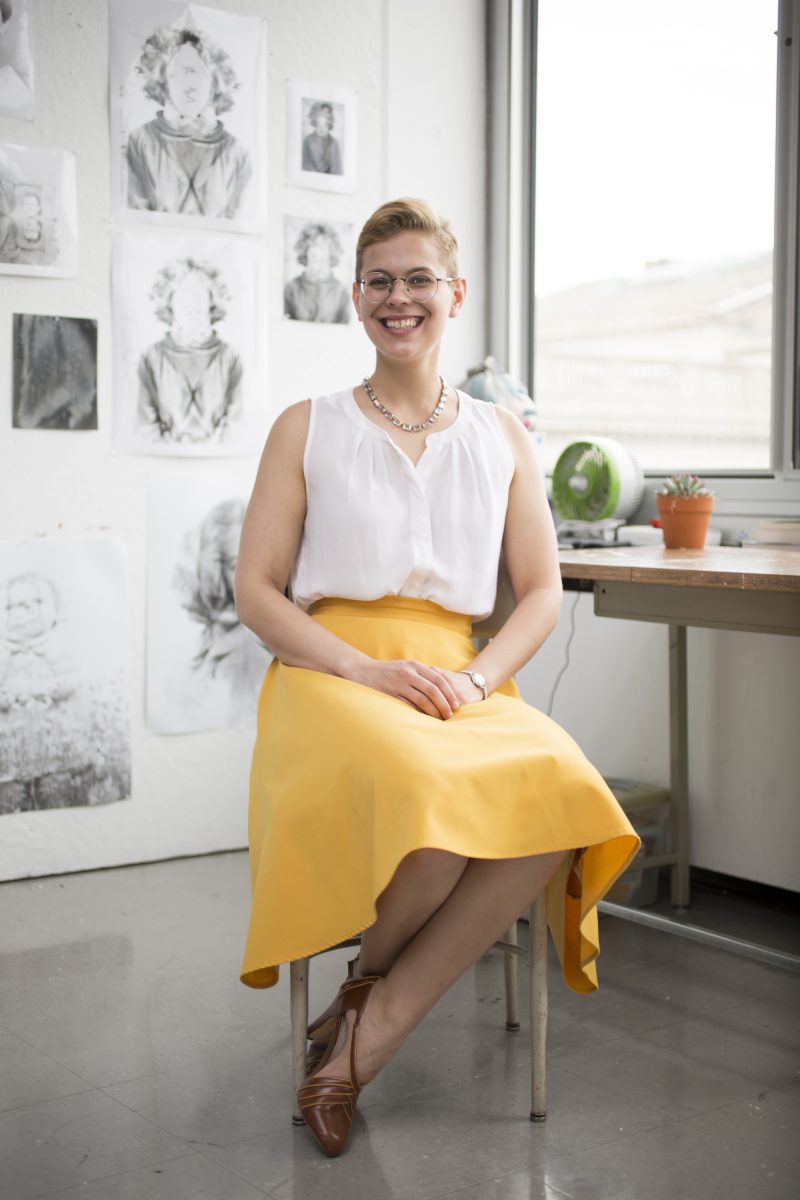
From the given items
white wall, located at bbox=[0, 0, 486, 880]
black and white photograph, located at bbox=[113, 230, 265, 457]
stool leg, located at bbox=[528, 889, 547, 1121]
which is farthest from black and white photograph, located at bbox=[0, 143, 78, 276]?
stool leg, located at bbox=[528, 889, 547, 1121]

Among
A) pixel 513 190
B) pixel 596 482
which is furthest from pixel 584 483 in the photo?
pixel 513 190

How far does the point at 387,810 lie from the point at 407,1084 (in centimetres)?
59

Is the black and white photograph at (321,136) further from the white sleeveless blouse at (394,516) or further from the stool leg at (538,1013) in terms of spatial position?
the stool leg at (538,1013)

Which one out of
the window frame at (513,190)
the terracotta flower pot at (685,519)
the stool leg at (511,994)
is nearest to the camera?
the stool leg at (511,994)

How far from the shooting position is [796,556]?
279 centimetres

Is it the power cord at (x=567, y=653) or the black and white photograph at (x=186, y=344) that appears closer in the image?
the black and white photograph at (x=186, y=344)

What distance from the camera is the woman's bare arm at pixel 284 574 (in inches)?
83.4

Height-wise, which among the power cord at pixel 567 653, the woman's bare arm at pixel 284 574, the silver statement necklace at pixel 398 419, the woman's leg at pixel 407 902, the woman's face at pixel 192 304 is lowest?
the woman's leg at pixel 407 902

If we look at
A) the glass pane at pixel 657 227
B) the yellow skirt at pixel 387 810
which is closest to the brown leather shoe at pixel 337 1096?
the yellow skirt at pixel 387 810

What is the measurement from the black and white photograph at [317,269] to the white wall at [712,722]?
103 cm

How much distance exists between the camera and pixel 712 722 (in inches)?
130

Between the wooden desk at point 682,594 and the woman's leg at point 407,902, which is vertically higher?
the wooden desk at point 682,594

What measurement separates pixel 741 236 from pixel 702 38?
54 cm

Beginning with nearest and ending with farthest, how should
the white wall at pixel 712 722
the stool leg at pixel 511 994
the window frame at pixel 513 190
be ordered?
the stool leg at pixel 511 994 < the white wall at pixel 712 722 < the window frame at pixel 513 190
